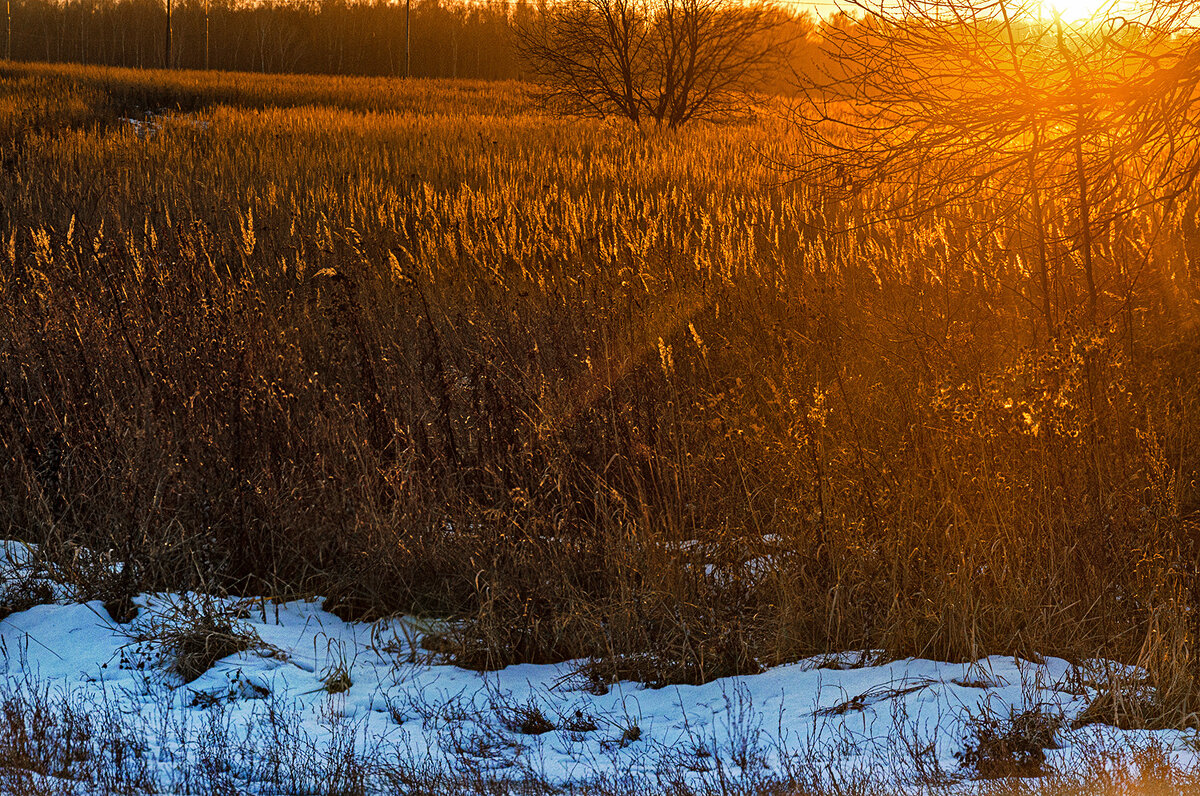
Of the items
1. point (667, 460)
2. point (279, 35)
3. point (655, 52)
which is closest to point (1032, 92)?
point (667, 460)

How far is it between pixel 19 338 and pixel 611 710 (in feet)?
12.5

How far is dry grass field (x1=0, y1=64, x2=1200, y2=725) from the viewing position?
304cm

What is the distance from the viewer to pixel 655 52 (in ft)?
65.0

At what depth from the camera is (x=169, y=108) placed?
22.5 meters

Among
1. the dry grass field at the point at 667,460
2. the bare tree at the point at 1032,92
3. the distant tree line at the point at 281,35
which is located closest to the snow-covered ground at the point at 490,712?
the dry grass field at the point at 667,460

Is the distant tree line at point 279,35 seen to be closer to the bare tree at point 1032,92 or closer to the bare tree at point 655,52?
the bare tree at point 655,52

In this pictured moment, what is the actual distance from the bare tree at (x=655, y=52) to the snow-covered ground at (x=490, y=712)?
1783 cm

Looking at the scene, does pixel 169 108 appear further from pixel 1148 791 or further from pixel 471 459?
pixel 1148 791

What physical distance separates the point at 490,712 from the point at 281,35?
241 feet

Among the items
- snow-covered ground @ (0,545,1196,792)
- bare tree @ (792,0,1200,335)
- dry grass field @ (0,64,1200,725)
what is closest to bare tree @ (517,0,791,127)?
dry grass field @ (0,64,1200,725)

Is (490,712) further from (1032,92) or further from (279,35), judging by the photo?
(279,35)

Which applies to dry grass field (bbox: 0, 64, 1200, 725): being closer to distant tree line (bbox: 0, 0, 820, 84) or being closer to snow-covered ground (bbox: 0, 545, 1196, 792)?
snow-covered ground (bbox: 0, 545, 1196, 792)

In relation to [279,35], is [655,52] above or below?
below

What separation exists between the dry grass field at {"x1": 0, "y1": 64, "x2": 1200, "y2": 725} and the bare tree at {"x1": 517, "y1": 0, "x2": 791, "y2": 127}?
556 inches
